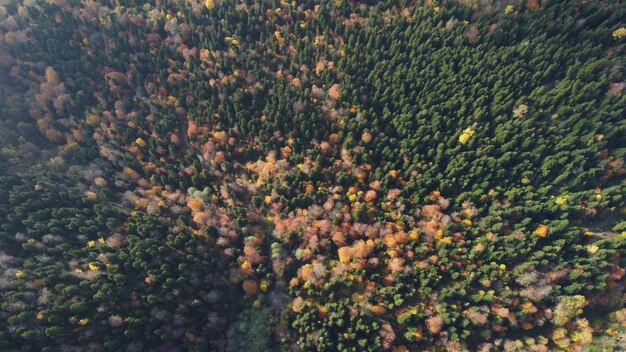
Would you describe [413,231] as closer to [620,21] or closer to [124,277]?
[124,277]

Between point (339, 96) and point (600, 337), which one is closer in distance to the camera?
point (600, 337)

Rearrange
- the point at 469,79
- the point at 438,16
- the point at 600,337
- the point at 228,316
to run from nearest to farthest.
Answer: the point at 600,337
the point at 228,316
the point at 469,79
the point at 438,16

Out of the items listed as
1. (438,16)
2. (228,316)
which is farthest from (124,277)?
(438,16)

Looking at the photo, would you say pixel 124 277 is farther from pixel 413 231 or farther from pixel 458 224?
pixel 458 224

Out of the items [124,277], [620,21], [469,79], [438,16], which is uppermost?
[620,21]

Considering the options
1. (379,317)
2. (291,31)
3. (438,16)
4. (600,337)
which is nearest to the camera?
(600,337)

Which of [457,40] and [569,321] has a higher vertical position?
[457,40]

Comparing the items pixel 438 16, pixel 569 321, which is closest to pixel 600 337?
pixel 569 321
